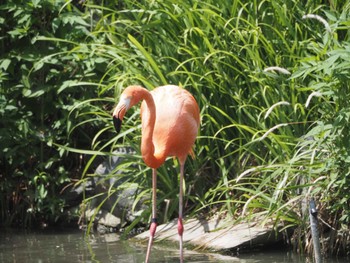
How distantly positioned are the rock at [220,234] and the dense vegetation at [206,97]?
0.11m

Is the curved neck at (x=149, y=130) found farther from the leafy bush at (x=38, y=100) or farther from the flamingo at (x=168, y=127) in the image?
the leafy bush at (x=38, y=100)

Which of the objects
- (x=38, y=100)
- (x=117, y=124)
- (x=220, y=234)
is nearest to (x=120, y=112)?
(x=117, y=124)

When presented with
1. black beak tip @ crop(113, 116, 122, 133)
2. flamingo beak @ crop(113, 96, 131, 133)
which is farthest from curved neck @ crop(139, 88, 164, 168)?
black beak tip @ crop(113, 116, 122, 133)

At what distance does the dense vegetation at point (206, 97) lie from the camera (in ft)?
18.7

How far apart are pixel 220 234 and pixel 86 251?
1.07 m

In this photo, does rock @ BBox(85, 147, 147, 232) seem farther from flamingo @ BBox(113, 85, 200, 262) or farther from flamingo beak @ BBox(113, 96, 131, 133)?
flamingo beak @ BBox(113, 96, 131, 133)

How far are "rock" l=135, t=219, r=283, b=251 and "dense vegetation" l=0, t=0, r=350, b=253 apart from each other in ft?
0.35

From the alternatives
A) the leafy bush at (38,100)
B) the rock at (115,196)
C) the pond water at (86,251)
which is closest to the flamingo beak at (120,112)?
the pond water at (86,251)

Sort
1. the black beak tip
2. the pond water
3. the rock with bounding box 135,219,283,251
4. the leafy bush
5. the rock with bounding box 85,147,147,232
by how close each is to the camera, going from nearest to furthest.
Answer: the black beak tip, the pond water, the rock with bounding box 135,219,283,251, the rock with bounding box 85,147,147,232, the leafy bush

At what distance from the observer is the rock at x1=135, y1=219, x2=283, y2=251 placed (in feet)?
20.1

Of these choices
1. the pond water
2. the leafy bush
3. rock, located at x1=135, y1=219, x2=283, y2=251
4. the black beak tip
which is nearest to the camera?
the black beak tip

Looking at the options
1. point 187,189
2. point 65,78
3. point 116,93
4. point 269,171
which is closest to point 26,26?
point 65,78

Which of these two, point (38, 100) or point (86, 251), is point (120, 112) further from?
point (38, 100)

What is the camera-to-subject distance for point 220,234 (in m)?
6.27
